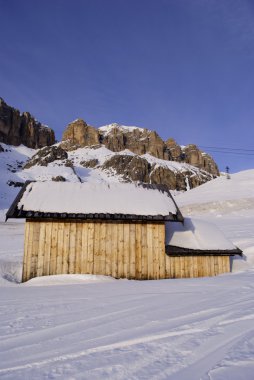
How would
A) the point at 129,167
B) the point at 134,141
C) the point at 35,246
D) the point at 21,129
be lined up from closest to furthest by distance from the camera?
the point at 35,246 < the point at 21,129 < the point at 129,167 < the point at 134,141

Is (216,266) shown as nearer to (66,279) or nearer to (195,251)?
(195,251)

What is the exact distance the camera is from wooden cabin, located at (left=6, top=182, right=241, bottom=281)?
11336 millimetres

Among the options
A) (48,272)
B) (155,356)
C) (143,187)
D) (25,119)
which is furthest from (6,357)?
(25,119)

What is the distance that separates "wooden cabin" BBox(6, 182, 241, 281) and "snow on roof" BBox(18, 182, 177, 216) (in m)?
0.04

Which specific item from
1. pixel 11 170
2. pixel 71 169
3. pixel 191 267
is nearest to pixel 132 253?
pixel 191 267

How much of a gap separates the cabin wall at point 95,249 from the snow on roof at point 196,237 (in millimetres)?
1242

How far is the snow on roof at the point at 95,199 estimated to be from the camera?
11.8 meters

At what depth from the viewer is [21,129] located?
5354 inches

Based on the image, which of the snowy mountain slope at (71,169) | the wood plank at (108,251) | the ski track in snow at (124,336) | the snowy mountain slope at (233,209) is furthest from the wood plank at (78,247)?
the snowy mountain slope at (71,169)

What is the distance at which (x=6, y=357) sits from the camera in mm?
3342

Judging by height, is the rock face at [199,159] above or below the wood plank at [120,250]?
above

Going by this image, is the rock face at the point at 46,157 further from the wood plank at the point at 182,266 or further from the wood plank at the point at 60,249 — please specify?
the wood plank at the point at 182,266

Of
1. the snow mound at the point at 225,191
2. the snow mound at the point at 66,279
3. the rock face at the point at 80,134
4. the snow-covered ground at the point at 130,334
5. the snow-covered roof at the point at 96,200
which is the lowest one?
the snow mound at the point at 66,279

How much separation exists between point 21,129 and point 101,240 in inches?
5378
